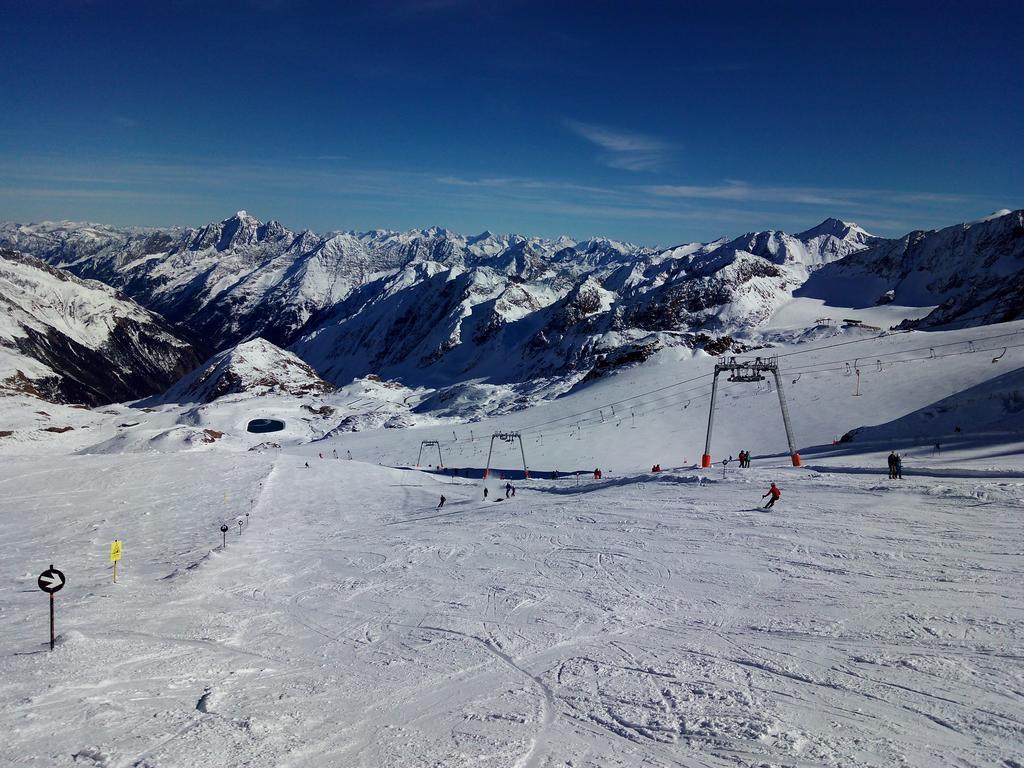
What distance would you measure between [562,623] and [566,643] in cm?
116

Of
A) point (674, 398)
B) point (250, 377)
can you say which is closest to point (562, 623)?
point (674, 398)

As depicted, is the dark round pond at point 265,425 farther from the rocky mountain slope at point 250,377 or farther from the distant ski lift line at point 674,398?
the distant ski lift line at point 674,398

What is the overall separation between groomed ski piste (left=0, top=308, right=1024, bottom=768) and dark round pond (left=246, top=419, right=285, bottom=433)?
90.8m

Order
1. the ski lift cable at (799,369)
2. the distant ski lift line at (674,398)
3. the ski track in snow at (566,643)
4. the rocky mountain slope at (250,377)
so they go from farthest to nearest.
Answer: the rocky mountain slope at (250,377) < the distant ski lift line at (674,398) < the ski lift cable at (799,369) < the ski track in snow at (566,643)

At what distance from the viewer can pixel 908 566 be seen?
14688mm

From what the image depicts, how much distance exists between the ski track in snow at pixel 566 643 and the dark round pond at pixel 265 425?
104 meters

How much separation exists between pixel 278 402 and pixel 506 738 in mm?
150166

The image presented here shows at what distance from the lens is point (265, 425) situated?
12675cm

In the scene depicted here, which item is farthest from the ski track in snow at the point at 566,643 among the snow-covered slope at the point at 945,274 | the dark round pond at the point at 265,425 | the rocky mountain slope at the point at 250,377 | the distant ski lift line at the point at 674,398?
the rocky mountain slope at the point at 250,377

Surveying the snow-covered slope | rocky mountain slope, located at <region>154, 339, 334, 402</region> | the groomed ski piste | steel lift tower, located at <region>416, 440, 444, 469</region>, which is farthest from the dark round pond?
the snow-covered slope

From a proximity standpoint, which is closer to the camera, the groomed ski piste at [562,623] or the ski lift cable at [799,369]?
the groomed ski piste at [562,623]

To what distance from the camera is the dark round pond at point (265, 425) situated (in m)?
124

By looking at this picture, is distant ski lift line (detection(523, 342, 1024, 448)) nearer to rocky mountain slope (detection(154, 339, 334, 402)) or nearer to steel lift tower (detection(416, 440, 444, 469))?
steel lift tower (detection(416, 440, 444, 469))

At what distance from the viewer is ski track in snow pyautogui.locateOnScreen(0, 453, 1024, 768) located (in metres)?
8.47
